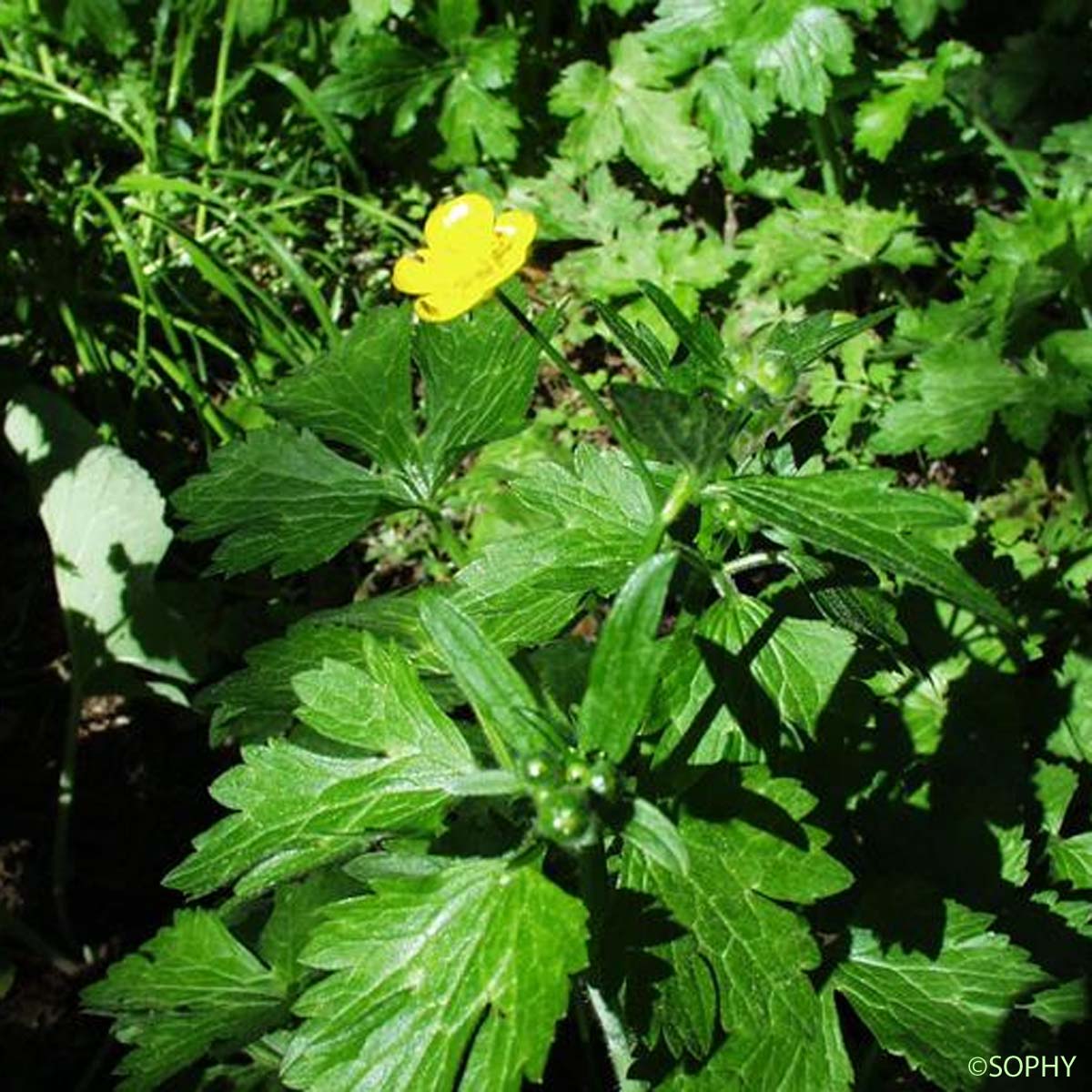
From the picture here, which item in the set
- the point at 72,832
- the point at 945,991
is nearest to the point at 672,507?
the point at 945,991

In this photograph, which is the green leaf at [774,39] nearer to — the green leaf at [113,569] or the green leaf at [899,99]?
the green leaf at [899,99]

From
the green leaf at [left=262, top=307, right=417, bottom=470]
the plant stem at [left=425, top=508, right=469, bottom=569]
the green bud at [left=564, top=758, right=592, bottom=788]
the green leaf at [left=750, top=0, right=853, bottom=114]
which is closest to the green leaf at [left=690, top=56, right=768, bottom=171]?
the green leaf at [left=750, top=0, right=853, bottom=114]

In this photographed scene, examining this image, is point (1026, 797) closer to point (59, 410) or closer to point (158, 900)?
point (158, 900)

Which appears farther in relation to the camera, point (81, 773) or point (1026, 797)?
point (81, 773)

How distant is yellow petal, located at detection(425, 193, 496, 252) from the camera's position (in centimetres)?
104

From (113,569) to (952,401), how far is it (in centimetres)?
157

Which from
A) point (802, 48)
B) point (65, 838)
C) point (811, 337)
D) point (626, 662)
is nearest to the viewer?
point (626, 662)

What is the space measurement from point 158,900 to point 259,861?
3.38 feet

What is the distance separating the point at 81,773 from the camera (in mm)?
2293

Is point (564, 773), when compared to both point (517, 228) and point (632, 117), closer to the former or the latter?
point (517, 228)

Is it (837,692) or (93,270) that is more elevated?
(93,270)

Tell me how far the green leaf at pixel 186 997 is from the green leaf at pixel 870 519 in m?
0.81

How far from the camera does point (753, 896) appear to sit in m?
1.08

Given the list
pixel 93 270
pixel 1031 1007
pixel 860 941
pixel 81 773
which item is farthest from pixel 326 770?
pixel 93 270
